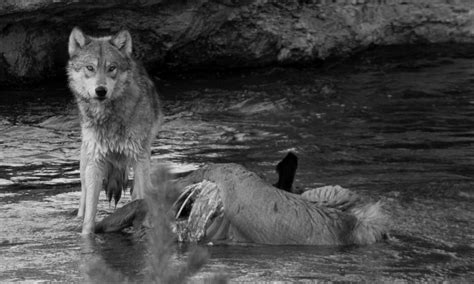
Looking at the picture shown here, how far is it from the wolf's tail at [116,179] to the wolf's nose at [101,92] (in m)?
0.68

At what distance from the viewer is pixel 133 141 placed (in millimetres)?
8797

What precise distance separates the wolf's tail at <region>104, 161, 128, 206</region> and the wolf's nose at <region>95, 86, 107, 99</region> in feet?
2.22

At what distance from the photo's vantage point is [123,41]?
895cm

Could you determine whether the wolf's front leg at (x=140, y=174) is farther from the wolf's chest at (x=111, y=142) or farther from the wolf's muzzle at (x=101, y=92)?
the wolf's muzzle at (x=101, y=92)

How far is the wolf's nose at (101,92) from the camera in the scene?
850 cm

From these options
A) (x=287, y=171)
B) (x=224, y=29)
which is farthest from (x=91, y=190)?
(x=224, y=29)

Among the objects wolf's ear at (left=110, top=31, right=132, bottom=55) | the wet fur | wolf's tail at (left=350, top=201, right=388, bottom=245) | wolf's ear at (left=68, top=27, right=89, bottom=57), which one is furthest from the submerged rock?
wolf's ear at (left=68, top=27, right=89, bottom=57)

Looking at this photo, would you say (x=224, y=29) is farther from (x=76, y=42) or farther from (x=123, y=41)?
(x=76, y=42)

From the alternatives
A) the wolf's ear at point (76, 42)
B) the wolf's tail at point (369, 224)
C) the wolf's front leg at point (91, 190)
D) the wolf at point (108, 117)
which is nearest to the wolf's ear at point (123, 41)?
the wolf at point (108, 117)

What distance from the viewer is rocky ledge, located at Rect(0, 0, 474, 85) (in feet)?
44.4

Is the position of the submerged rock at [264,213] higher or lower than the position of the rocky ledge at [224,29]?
lower

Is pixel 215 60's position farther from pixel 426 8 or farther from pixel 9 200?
pixel 9 200

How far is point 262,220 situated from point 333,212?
0.53 m

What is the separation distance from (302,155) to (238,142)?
3.54 feet
